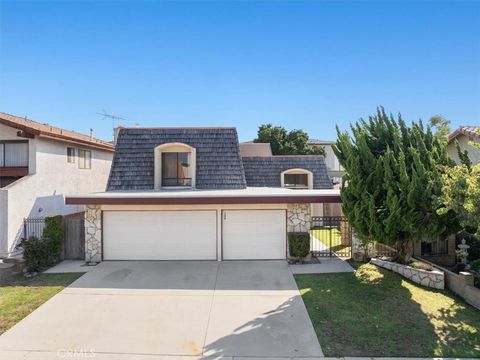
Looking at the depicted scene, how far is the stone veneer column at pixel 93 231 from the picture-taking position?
448 inches

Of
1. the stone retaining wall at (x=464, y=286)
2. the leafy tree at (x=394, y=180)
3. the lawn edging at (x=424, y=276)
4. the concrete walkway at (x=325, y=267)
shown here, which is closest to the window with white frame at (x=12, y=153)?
the concrete walkway at (x=325, y=267)

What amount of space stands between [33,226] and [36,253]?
171 inches

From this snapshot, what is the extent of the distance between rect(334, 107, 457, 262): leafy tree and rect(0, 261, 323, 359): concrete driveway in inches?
133

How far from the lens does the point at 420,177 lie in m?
8.17

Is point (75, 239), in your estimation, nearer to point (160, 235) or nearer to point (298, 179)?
point (160, 235)

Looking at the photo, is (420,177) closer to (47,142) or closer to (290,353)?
(290,353)

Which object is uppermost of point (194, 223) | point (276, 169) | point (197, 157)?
point (197, 157)

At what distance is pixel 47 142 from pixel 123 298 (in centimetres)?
1189

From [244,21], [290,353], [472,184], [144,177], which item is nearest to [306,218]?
[472,184]

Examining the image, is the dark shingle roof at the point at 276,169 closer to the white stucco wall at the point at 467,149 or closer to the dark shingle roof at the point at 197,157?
the dark shingle roof at the point at 197,157

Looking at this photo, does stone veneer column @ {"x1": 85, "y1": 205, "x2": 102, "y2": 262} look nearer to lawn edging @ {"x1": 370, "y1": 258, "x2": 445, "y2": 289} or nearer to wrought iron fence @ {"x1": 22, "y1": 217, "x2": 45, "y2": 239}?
wrought iron fence @ {"x1": 22, "y1": 217, "x2": 45, "y2": 239}

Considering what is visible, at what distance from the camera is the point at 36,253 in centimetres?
1018

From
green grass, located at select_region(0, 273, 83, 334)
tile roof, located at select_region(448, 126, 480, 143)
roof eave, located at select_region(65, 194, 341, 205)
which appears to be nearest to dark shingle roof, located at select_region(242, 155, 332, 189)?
tile roof, located at select_region(448, 126, 480, 143)

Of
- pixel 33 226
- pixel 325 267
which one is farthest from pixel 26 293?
pixel 325 267
